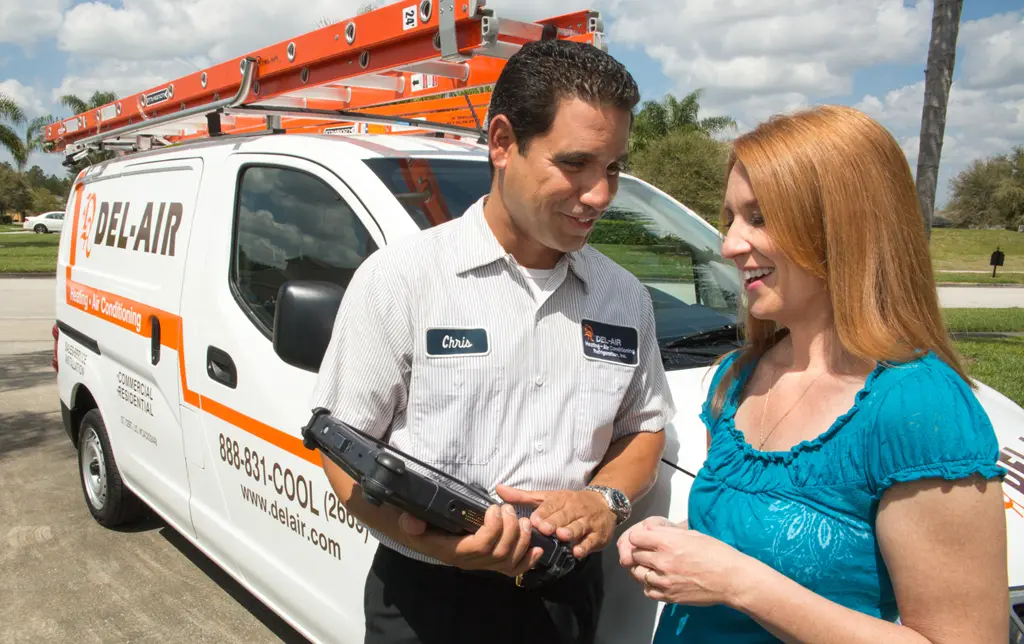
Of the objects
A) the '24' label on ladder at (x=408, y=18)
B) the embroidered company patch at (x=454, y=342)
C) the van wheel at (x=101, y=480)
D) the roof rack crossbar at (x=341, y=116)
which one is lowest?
the van wheel at (x=101, y=480)

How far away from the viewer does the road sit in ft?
11.0

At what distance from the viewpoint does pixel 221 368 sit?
286cm

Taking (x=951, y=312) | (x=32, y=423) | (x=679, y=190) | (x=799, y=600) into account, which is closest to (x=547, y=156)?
(x=799, y=600)

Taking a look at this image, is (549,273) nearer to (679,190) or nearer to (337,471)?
(337,471)

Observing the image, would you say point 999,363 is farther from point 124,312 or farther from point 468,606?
point 468,606

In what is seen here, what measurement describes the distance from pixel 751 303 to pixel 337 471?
886mm

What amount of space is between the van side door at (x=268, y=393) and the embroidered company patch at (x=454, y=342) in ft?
2.69

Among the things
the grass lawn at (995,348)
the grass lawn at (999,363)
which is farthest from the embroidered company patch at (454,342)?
the grass lawn at (999,363)

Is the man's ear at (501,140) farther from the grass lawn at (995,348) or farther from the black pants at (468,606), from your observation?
the grass lawn at (995,348)

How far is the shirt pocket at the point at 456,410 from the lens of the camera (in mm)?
1636

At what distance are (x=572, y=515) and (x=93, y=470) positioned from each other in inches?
146

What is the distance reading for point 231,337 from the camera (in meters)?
2.82

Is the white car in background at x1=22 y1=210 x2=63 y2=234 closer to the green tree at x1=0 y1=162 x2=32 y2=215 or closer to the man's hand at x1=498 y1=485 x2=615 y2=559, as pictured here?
the green tree at x1=0 y1=162 x2=32 y2=215

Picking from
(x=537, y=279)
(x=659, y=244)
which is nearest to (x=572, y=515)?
(x=537, y=279)
